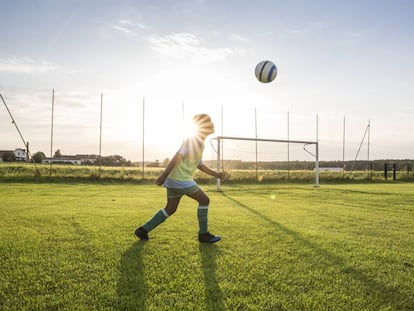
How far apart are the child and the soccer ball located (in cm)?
792

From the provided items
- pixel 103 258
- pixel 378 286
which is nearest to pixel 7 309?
pixel 103 258

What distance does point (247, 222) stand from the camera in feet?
24.1

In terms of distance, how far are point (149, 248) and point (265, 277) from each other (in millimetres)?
1847

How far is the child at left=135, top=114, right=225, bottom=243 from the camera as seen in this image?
5082 millimetres

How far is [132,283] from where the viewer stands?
11.1 ft

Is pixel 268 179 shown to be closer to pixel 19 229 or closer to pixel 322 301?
pixel 19 229

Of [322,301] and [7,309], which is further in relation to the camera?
[322,301]

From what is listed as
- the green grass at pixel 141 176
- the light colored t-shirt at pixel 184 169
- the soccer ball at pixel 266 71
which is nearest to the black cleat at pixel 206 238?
the light colored t-shirt at pixel 184 169

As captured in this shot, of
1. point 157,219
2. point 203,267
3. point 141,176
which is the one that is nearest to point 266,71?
point 157,219

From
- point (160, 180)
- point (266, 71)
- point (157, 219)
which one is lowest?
point (157, 219)

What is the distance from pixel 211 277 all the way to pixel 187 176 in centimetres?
185

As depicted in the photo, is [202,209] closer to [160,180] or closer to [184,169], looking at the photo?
[184,169]

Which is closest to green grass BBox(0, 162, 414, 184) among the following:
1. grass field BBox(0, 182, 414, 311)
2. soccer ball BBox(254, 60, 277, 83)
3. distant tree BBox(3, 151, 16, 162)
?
soccer ball BBox(254, 60, 277, 83)

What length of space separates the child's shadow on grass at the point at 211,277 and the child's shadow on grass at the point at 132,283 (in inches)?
22.5
